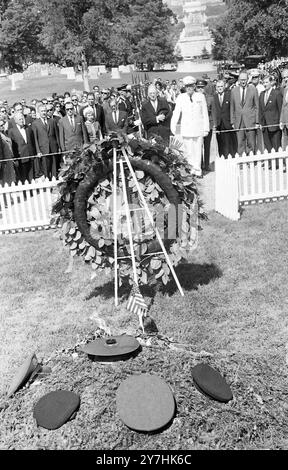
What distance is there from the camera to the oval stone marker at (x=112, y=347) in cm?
502

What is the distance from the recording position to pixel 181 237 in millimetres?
7219

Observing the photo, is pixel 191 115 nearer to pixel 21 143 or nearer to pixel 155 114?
pixel 155 114

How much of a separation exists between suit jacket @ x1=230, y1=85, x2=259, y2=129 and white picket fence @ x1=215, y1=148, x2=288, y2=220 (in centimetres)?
250

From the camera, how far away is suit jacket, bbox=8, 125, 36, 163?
44.6 ft

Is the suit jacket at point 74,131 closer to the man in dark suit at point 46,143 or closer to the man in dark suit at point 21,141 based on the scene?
the man in dark suit at point 46,143

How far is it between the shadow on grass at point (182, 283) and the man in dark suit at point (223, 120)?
7.09 meters

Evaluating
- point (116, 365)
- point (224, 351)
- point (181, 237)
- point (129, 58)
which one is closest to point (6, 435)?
point (116, 365)

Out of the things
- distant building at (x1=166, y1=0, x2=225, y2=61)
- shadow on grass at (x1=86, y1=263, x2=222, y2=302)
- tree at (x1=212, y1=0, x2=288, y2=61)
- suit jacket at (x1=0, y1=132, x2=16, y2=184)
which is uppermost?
distant building at (x1=166, y1=0, x2=225, y2=61)

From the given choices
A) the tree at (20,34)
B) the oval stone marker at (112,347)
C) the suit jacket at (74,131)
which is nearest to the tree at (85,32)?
the tree at (20,34)

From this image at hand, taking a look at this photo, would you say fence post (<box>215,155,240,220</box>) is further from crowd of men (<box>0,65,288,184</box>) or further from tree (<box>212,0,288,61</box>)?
tree (<box>212,0,288,61</box>)

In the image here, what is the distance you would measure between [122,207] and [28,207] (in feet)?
14.7

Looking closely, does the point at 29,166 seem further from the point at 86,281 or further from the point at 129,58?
the point at 129,58

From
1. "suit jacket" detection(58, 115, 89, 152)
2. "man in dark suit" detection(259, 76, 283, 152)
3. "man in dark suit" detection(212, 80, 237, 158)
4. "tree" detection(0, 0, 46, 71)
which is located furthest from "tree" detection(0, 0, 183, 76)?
"man in dark suit" detection(259, 76, 283, 152)

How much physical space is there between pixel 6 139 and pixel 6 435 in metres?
10.0
